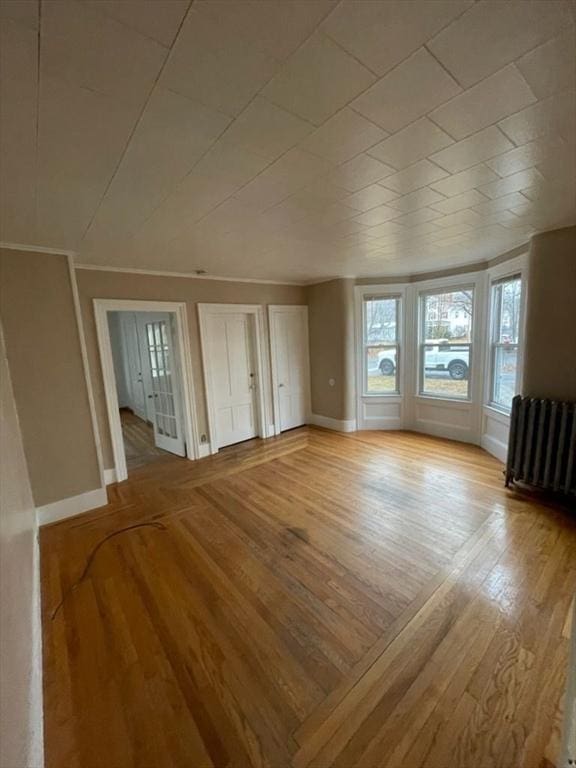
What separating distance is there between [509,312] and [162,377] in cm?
467

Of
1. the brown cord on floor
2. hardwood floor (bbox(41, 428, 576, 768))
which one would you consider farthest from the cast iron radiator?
the brown cord on floor

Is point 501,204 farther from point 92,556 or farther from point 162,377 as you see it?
point 162,377

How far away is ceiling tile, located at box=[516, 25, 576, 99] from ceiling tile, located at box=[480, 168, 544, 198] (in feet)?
2.46

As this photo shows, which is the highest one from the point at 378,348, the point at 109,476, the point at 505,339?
the point at 505,339

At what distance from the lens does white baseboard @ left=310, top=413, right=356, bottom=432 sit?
532 centimetres

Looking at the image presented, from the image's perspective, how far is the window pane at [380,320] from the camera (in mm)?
5090

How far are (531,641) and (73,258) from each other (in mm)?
4497

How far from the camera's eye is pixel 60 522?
2.98 m

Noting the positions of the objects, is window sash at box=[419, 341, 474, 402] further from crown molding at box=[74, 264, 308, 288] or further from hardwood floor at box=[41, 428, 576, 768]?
crown molding at box=[74, 264, 308, 288]

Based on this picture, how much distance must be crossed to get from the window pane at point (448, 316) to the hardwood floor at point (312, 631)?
2.23 m

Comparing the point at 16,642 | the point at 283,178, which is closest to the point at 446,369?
the point at 283,178

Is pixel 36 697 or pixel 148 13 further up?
pixel 148 13

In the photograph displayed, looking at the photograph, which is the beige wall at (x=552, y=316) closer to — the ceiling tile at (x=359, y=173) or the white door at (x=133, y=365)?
the ceiling tile at (x=359, y=173)

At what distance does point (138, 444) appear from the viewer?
5176mm
